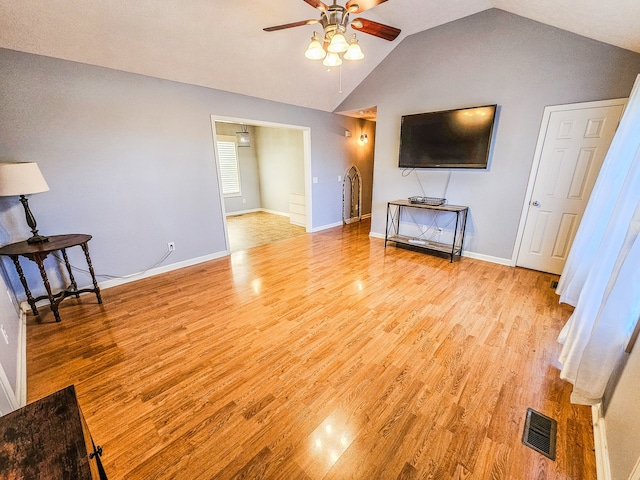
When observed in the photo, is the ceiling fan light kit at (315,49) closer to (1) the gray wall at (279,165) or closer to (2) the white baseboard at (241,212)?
(1) the gray wall at (279,165)

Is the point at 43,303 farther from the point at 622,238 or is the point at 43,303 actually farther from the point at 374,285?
the point at 622,238

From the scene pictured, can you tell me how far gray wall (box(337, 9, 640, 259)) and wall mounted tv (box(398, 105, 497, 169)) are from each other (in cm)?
20

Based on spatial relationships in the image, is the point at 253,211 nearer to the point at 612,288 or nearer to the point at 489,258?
the point at 489,258

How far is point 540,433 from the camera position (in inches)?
56.3

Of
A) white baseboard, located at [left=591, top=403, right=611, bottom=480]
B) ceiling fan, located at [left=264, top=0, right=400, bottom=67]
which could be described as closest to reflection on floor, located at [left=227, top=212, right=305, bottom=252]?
ceiling fan, located at [left=264, top=0, right=400, bottom=67]

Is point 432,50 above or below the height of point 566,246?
above

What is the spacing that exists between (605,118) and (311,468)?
4314 mm

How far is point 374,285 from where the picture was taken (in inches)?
124

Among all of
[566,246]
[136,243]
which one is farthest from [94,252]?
[566,246]

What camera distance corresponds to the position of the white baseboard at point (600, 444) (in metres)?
1.20

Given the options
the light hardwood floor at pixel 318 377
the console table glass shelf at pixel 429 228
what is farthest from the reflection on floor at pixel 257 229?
the console table glass shelf at pixel 429 228

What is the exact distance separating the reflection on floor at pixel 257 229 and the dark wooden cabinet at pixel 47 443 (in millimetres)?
3761

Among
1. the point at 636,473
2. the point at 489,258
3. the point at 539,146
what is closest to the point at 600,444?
the point at 636,473

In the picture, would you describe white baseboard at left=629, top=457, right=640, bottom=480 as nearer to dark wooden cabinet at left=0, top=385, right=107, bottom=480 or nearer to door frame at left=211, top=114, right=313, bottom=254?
dark wooden cabinet at left=0, top=385, right=107, bottom=480
